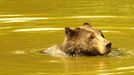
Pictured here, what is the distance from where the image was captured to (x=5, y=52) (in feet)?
46.2

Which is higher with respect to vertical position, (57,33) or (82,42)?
(82,42)

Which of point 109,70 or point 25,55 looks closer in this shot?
point 109,70

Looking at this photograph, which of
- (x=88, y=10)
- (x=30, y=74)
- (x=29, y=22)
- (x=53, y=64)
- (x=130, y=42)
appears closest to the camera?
(x=30, y=74)

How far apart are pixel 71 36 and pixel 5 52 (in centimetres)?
158

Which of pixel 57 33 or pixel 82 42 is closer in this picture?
pixel 82 42

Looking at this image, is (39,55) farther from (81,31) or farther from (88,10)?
(88,10)

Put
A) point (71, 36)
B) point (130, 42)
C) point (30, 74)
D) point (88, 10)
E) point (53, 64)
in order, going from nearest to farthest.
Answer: point (30, 74) → point (53, 64) → point (71, 36) → point (130, 42) → point (88, 10)

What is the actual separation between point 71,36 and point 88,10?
7.44 metres

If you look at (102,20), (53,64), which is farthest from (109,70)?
(102,20)

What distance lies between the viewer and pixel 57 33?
55.1 feet

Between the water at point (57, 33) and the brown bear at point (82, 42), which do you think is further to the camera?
the brown bear at point (82, 42)

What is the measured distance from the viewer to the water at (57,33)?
478 inches

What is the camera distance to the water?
12.1 metres

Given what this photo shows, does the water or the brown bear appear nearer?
the water
